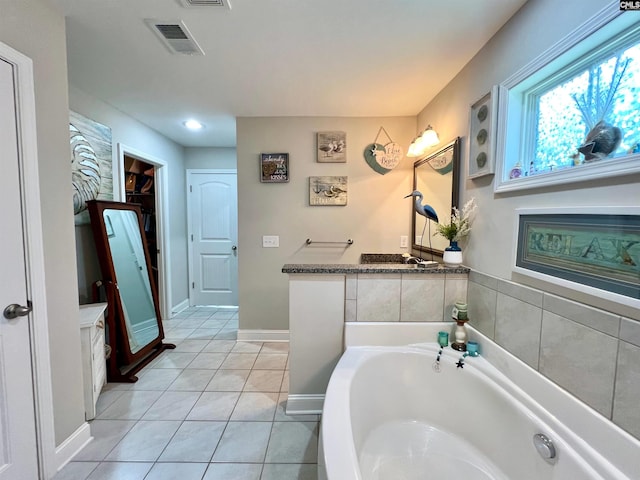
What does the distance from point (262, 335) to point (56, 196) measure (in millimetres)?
2138

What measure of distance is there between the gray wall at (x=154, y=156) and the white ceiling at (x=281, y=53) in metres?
0.15

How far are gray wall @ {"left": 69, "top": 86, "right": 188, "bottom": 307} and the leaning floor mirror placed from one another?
6.9 inches

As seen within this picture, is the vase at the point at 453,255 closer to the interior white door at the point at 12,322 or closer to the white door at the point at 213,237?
the interior white door at the point at 12,322

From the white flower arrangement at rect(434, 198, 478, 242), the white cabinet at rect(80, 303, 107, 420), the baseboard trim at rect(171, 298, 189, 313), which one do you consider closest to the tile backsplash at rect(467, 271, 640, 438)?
the white flower arrangement at rect(434, 198, 478, 242)

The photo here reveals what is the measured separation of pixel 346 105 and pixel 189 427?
9.13 ft

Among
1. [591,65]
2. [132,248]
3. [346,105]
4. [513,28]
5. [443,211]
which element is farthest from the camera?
[132,248]

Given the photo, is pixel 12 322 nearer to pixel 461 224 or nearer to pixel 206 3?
pixel 206 3

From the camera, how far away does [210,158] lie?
3883 millimetres

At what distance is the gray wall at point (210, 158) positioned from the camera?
386cm

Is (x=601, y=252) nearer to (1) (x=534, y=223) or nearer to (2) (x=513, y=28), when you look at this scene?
(1) (x=534, y=223)

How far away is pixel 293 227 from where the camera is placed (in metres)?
2.82

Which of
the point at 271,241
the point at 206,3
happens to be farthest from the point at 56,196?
the point at 271,241

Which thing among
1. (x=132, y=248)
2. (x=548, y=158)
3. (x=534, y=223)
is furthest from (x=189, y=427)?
(x=548, y=158)

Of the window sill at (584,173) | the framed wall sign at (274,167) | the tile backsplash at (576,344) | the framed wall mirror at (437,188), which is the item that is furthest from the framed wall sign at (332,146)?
the tile backsplash at (576,344)
